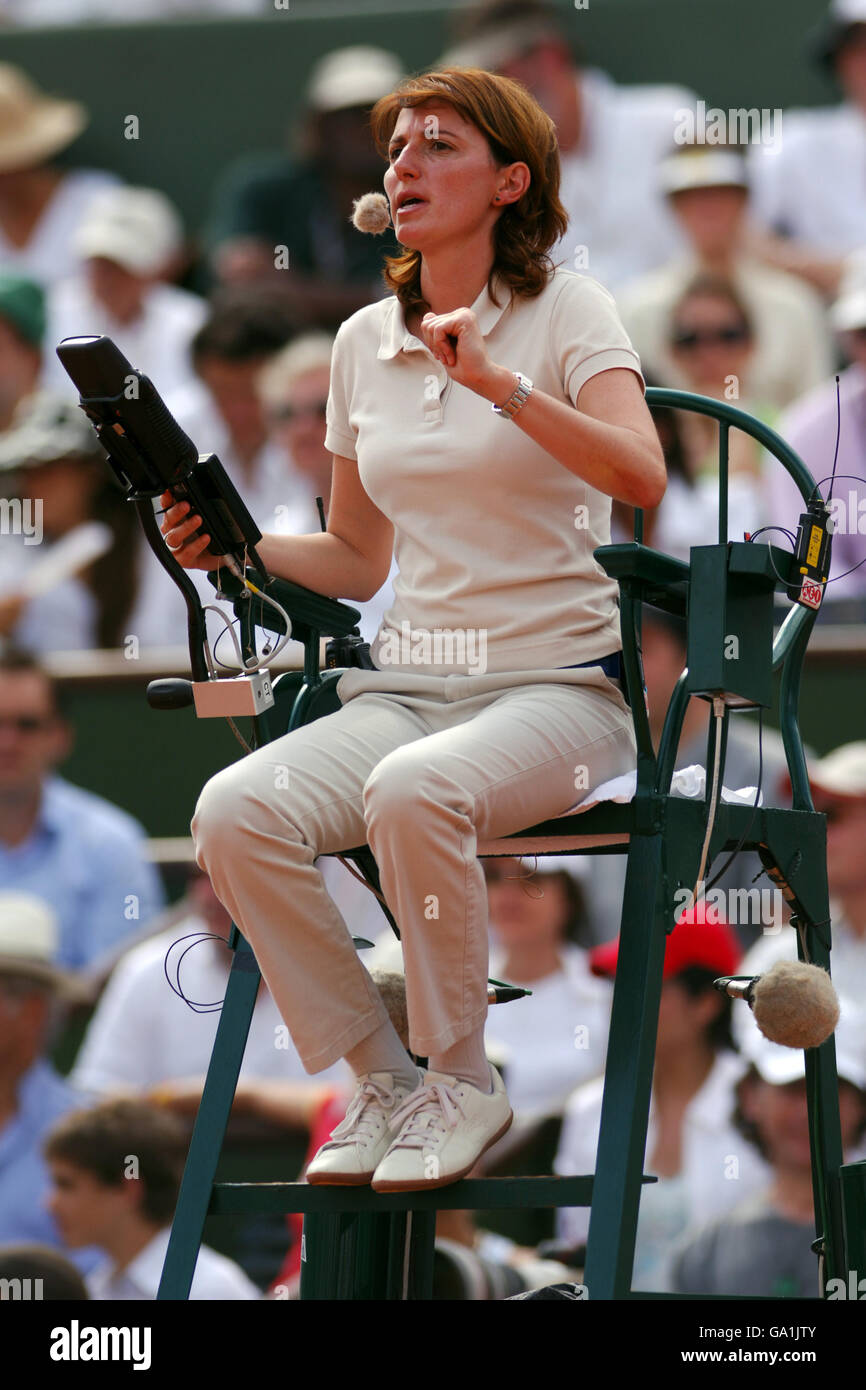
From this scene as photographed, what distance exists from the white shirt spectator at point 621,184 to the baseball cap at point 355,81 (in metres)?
0.70

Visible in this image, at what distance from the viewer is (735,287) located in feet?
21.9

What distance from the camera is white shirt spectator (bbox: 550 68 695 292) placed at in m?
7.32

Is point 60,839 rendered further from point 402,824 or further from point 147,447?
point 402,824

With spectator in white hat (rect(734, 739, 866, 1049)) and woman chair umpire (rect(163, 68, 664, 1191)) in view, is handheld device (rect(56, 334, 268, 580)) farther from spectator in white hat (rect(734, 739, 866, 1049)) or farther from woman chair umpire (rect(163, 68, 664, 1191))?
spectator in white hat (rect(734, 739, 866, 1049))

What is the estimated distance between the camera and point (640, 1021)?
2.65 meters

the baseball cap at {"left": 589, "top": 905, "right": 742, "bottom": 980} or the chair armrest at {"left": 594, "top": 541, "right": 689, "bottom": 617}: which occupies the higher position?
the baseball cap at {"left": 589, "top": 905, "right": 742, "bottom": 980}

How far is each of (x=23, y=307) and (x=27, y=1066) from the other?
3.00m

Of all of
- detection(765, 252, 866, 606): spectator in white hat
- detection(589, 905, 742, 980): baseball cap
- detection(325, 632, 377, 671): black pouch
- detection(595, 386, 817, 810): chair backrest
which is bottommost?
detection(595, 386, 817, 810): chair backrest

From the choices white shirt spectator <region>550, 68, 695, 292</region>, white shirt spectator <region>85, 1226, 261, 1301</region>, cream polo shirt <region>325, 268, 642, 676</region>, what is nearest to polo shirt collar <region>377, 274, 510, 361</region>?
cream polo shirt <region>325, 268, 642, 676</region>

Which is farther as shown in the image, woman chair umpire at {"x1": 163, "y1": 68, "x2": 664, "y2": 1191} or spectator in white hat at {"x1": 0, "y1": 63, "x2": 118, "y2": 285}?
spectator in white hat at {"x1": 0, "y1": 63, "x2": 118, "y2": 285}

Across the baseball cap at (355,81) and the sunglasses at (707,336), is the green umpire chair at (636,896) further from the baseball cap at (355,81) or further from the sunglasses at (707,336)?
the baseball cap at (355,81)

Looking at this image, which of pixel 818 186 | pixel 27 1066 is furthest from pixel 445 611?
pixel 818 186

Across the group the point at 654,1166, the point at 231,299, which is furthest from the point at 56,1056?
the point at 231,299

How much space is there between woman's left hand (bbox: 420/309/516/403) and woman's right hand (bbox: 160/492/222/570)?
436 millimetres
